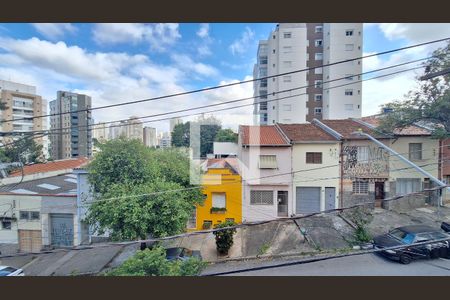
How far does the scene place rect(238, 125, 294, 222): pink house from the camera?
8.41 m

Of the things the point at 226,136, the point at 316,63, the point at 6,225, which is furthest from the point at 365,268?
the point at 316,63

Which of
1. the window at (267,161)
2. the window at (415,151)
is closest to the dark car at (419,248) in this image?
the window at (415,151)

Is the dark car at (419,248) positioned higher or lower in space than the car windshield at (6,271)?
higher

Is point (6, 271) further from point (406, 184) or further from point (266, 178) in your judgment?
point (406, 184)

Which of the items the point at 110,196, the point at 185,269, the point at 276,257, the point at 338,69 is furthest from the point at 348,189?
the point at 338,69

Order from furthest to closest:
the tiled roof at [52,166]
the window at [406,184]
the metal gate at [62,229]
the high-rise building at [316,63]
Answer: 1. the high-rise building at [316,63]
2. the tiled roof at [52,166]
3. the window at [406,184]
4. the metal gate at [62,229]

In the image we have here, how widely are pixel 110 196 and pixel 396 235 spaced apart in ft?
24.2

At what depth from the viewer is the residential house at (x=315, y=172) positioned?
8492mm

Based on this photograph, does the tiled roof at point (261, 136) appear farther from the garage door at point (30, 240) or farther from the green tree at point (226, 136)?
the garage door at point (30, 240)

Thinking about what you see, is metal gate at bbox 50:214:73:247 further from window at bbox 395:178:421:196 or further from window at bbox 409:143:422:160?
window at bbox 409:143:422:160

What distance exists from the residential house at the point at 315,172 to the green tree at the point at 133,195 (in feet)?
14.1

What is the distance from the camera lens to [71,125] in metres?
9.20

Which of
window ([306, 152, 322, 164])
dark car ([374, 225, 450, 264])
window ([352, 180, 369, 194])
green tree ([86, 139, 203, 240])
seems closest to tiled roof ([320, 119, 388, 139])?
window ([306, 152, 322, 164])

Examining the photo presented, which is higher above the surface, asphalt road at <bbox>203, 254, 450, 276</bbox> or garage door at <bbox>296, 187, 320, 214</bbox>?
garage door at <bbox>296, 187, 320, 214</bbox>
